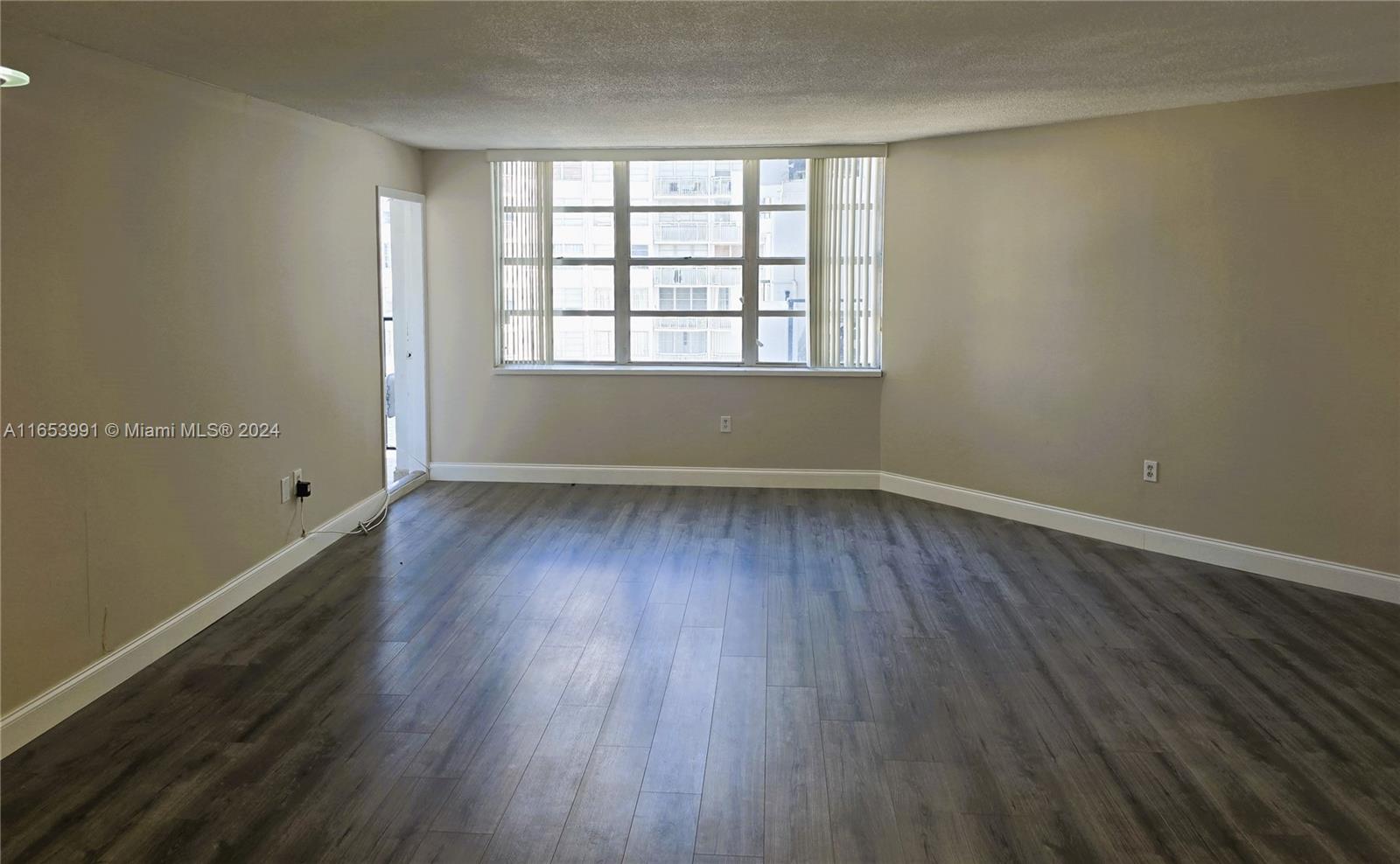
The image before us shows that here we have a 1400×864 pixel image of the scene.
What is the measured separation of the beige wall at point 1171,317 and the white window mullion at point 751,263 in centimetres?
89

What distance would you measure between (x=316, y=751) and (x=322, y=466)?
2.61 meters

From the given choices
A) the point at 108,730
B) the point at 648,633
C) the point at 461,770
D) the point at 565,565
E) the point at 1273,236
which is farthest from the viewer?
the point at 565,565

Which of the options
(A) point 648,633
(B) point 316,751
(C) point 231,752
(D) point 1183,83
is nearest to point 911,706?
(A) point 648,633

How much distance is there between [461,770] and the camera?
3.21m

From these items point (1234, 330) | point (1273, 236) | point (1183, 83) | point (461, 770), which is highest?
point (1183, 83)

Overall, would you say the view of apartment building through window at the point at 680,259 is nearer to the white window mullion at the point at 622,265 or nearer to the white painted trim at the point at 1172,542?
the white window mullion at the point at 622,265

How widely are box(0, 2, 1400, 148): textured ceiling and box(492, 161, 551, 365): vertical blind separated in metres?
1.56

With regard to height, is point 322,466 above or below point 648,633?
above

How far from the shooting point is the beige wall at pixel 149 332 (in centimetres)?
340

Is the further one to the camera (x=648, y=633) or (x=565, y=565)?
(x=565, y=565)

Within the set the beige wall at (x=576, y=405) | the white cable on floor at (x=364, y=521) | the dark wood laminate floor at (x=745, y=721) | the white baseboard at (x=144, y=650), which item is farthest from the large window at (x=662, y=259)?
the white baseboard at (x=144, y=650)

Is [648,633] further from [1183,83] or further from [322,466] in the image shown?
[1183,83]

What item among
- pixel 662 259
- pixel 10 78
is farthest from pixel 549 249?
pixel 10 78

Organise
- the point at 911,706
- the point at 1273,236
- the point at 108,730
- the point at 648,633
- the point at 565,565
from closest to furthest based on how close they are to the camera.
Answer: the point at 108,730 → the point at 911,706 → the point at 648,633 → the point at 1273,236 → the point at 565,565
